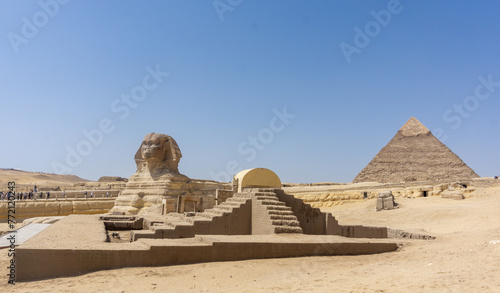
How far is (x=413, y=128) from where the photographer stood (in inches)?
3610

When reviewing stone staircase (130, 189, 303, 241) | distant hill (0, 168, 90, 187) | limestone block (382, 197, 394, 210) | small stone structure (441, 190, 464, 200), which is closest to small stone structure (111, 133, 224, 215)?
stone staircase (130, 189, 303, 241)

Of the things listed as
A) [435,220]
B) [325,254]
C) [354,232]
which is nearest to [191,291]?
[325,254]

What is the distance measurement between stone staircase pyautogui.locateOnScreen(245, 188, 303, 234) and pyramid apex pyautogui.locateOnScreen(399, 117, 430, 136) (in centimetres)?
8776

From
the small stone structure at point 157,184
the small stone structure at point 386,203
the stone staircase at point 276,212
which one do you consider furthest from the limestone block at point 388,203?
the stone staircase at point 276,212

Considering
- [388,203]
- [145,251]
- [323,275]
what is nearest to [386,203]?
[388,203]

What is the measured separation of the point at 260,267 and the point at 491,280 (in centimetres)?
345

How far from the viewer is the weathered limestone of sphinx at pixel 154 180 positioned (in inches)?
764

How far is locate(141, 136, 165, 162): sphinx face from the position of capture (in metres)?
20.4

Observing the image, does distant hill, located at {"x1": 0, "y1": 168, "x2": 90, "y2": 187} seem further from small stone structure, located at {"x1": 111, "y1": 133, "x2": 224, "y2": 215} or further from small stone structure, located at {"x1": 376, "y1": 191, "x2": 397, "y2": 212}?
small stone structure, located at {"x1": 376, "y1": 191, "x2": 397, "y2": 212}

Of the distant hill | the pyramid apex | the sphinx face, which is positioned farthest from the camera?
the pyramid apex

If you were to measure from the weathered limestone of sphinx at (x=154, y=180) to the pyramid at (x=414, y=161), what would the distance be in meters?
61.6

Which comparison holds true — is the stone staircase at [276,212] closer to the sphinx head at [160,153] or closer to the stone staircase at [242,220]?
the stone staircase at [242,220]

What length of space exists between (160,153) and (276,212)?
12464mm

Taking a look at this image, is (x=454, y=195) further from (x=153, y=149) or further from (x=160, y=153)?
(x=153, y=149)
